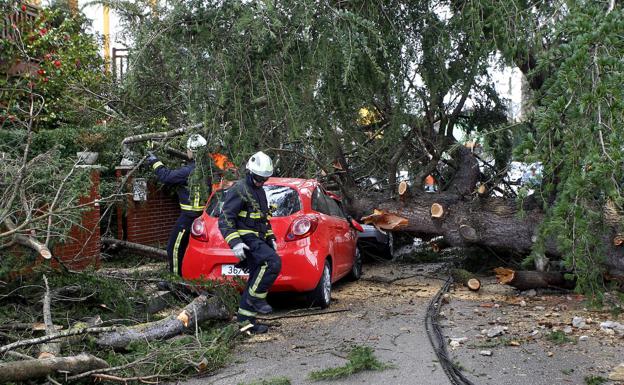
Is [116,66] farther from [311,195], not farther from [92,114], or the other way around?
[311,195]

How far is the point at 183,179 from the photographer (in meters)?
8.20

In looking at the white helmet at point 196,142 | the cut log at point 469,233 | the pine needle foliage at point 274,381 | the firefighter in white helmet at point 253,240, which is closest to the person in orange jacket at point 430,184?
the cut log at point 469,233

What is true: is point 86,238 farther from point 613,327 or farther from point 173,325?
point 613,327

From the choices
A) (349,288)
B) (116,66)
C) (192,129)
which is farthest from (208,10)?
(116,66)

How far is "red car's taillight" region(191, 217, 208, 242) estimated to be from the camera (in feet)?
24.7

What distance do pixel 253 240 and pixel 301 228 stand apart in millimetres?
856

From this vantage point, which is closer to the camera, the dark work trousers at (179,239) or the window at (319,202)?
the window at (319,202)

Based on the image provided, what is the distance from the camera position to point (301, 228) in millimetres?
7418

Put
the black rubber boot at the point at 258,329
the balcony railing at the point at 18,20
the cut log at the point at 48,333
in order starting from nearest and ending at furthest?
1. the cut log at the point at 48,333
2. the black rubber boot at the point at 258,329
3. the balcony railing at the point at 18,20

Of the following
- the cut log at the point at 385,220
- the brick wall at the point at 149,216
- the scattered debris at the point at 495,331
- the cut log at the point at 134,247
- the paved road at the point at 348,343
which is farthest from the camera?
the brick wall at the point at 149,216

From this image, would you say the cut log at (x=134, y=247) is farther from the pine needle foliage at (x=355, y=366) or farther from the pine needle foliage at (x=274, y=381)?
the pine needle foliage at (x=274, y=381)

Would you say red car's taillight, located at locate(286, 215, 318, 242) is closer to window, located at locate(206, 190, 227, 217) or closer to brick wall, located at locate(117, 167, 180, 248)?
window, located at locate(206, 190, 227, 217)

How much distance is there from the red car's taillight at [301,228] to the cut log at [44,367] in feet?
10.2

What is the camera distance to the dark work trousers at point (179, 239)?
854 cm
